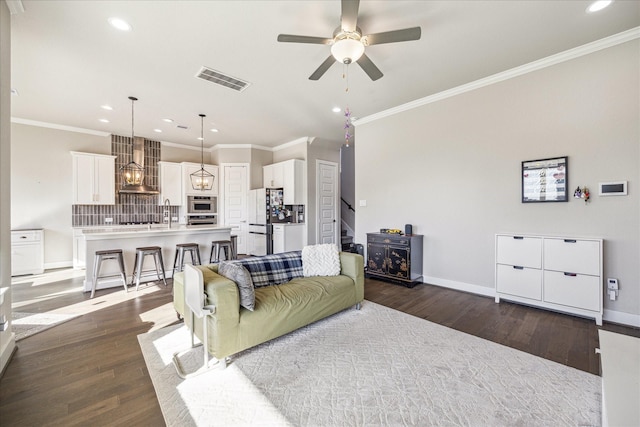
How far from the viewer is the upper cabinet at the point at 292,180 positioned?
6.47 meters

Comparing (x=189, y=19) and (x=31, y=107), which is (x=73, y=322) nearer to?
(x=189, y=19)

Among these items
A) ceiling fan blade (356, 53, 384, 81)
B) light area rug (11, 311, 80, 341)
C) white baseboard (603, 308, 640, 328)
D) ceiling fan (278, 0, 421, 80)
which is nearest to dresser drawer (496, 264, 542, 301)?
white baseboard (603, 308, 640, 328)

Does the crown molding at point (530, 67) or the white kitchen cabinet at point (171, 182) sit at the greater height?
the crown molding at point (530, 67)

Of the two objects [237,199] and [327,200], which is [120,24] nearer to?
[237,199]

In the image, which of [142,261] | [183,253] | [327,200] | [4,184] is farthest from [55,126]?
[327,200]

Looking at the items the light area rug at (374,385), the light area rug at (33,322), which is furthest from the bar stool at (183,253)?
the light area rug at (374,385)

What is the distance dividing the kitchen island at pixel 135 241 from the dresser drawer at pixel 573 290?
4983 mm

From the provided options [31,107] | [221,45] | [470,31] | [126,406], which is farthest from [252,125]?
[126,406]

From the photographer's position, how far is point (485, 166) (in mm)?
3723

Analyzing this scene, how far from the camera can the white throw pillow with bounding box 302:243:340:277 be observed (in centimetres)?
315

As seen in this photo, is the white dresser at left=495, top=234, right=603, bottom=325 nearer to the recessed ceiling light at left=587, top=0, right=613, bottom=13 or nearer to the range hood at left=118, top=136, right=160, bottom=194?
the recessed ceiling light at left=587, top=0, right=613, bottom=13

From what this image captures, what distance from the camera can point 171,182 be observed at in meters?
6.79

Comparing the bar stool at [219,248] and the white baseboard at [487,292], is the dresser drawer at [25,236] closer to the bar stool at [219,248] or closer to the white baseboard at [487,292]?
the bar stool at [219,248]

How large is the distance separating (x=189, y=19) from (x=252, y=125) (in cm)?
317
